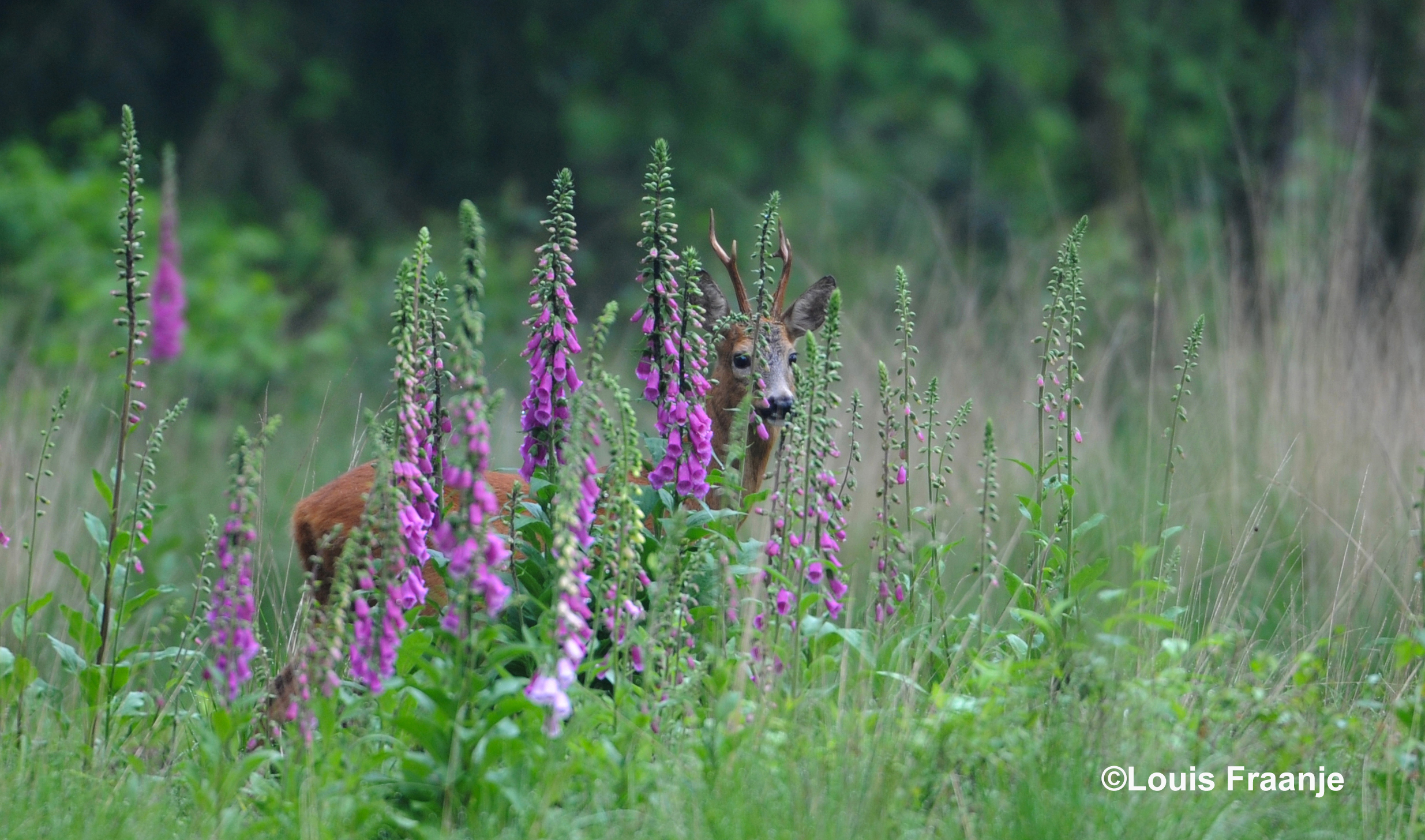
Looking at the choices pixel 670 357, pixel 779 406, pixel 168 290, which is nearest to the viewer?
pixel 670 357

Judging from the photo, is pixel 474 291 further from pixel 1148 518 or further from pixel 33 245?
pixel 33 245

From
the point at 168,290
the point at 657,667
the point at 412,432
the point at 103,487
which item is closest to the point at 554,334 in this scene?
the point at 412,432

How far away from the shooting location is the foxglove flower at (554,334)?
306 cm

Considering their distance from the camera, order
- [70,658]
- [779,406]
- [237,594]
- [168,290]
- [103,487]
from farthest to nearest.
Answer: [168,290] → [779,406] → [70,658] → [103,487] → [237,594]

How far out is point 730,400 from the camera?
4855 millimetres

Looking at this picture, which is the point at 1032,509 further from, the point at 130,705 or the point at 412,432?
the point at 130,705

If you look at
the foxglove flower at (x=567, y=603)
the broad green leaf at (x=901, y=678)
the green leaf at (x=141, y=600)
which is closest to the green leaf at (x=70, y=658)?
the green leaf at (x=141, y=600)

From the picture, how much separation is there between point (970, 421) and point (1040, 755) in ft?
10.9

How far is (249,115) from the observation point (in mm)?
12859

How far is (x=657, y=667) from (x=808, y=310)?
2393 millimetres

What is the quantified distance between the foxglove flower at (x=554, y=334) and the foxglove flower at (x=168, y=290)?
5.18 ft

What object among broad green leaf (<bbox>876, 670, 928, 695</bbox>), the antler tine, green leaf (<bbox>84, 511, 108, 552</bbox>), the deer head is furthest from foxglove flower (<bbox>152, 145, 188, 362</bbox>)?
broad green leaf (<bbox>876, 670, 928, 695</bbox>)

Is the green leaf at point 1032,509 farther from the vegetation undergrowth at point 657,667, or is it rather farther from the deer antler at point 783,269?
the deer antler at point 783,269

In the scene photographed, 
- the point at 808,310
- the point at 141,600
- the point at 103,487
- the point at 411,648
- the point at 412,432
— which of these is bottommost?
the point at 411,648
